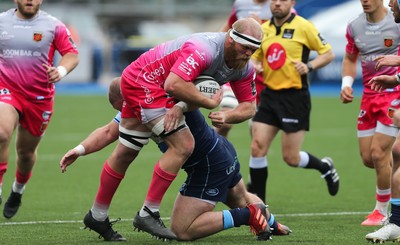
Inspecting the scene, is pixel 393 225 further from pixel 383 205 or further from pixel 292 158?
pixel 292 158

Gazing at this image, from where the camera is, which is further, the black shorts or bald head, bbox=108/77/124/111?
the black shorts

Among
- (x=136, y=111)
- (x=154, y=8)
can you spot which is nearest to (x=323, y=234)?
(x=136, y=111)

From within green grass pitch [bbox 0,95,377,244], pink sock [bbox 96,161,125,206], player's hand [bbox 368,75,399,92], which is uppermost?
player's hand [bbox 368,75,399,92]

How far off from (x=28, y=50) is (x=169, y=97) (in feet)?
8.75

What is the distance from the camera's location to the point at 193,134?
8.30m

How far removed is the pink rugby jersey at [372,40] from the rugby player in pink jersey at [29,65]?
304 cm

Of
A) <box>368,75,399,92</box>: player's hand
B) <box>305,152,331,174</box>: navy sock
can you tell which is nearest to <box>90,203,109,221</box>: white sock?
<box>368,75,399,92</box>: player's hand

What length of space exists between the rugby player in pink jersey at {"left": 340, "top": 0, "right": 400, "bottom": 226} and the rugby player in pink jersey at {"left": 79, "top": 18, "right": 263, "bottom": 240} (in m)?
2.05

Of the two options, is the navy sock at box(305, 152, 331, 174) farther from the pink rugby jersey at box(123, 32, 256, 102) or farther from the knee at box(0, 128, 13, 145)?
the knee at box(0, 128, 13, 145)

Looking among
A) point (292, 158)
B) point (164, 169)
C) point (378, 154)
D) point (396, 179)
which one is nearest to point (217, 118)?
point (164, 169)

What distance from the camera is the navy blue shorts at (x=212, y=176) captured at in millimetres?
8367

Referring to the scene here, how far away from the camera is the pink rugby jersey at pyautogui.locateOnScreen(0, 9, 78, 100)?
1011 centimetres

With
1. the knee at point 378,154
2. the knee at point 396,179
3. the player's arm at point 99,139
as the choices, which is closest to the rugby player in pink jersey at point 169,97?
the player's arm at point 99,139

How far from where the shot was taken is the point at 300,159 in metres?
11.4
